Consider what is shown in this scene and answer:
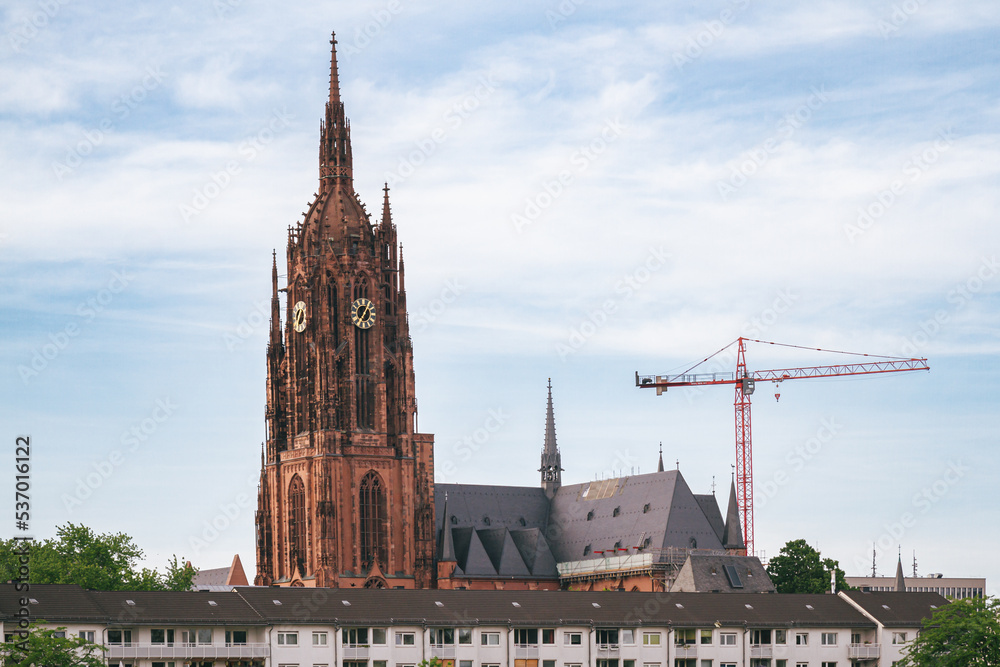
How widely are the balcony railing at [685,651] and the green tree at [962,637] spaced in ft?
55.6

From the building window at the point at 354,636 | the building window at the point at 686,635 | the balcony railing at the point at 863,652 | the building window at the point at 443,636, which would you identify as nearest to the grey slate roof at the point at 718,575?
the balcony railing at the point at 863,652

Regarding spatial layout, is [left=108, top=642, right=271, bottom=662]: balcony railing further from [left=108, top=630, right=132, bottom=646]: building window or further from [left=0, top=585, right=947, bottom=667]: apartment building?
[left=108, top=630, right=132, bottom=646]: building window

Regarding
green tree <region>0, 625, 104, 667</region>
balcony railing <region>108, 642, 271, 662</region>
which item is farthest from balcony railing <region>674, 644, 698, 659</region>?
green tree <region>0, 625, 104, 667</region>

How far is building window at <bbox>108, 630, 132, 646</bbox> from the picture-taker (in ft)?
425

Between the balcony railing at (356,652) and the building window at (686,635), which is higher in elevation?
the building window at (686,635)

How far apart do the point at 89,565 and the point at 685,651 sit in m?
60.7

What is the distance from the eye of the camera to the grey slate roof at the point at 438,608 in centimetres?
13188

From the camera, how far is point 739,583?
194 m

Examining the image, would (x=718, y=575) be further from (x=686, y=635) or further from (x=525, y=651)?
(x=525, y=651)

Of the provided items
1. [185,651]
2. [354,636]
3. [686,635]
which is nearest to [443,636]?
[354,636]

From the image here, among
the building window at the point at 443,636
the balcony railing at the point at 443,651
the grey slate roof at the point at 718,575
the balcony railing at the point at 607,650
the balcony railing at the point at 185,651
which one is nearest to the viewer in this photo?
the balcony railing at the point at 185,651

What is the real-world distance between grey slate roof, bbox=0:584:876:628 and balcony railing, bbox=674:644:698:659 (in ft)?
5.33

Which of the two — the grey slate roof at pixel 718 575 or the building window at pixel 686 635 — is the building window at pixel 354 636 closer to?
the building window at pixel 686 635

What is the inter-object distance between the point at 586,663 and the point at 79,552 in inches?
2574
